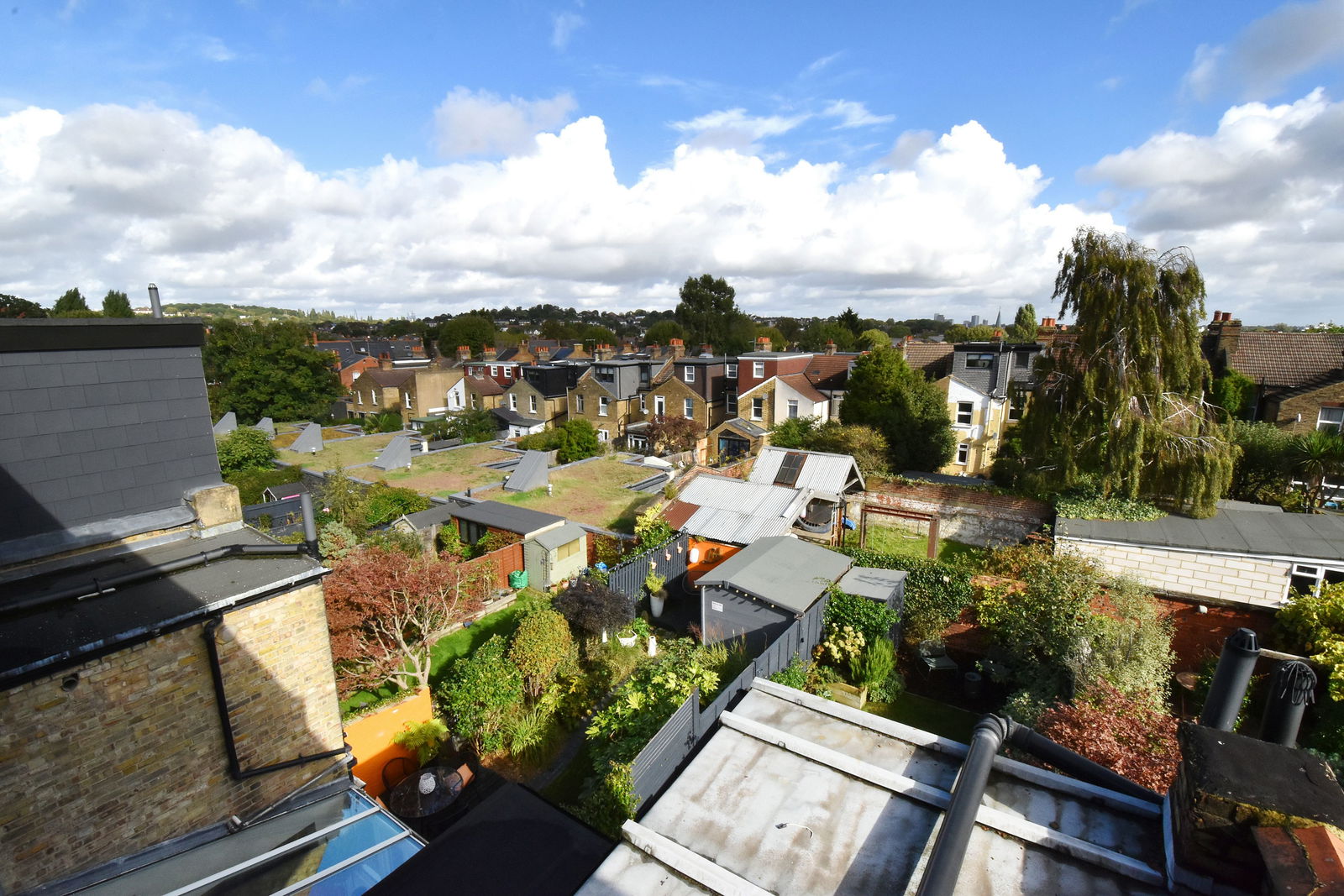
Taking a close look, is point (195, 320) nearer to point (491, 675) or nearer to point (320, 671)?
point (320, 671)

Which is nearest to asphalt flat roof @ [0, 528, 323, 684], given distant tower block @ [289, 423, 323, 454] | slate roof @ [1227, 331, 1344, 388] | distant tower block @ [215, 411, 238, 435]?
distant tower block @ [289, 423, 323, 454]

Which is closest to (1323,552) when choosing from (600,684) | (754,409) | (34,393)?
(600,684)

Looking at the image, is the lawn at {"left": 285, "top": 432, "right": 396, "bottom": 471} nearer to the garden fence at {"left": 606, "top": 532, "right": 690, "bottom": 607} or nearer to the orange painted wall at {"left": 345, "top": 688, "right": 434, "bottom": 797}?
the garden fence at {"left": 606, "top": 532, "right": 690, "bottom": 607}

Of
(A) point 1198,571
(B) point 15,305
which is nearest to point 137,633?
(A) point 1198,571

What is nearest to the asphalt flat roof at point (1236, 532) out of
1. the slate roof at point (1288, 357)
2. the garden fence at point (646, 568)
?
the garden fence at point (646, 568)

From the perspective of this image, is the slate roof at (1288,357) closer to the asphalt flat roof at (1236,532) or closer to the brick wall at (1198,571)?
the asphalt flat roof at (1236,532)
